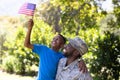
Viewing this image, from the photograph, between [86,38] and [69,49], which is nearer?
[69,49]

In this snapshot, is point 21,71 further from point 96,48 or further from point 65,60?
point 65,60

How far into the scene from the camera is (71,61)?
4273 millimetres

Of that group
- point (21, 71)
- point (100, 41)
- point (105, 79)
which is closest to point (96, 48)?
point (100, 41)

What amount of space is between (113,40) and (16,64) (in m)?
8.94

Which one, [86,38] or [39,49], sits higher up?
[39,49]

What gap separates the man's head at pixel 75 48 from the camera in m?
4.24

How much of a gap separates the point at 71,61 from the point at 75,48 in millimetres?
167

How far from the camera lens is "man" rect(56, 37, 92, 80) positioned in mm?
4176

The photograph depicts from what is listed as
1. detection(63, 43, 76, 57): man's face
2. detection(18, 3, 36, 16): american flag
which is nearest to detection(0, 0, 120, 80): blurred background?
detection(18, 3, 36, 16): american flag

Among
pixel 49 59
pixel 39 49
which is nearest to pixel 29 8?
pixel 39 49

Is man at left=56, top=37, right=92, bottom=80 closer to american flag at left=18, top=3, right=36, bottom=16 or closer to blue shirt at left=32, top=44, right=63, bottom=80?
blue shirt at left=32, top=44, right=63, bottom=80

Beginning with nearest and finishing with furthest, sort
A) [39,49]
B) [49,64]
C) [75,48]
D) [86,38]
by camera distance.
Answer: [75,48] → [49,64] → [39,49] → [86,38]

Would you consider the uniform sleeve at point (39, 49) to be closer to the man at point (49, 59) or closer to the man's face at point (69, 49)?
the man at point (49, 59)

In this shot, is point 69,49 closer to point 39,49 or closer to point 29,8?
point 39,49
